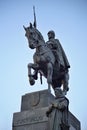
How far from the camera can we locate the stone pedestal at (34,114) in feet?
52.8

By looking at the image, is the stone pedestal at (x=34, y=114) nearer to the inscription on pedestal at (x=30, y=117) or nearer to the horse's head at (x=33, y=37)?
the inscription on pedestal at (x=30, y=117)

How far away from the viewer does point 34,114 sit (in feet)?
53.9

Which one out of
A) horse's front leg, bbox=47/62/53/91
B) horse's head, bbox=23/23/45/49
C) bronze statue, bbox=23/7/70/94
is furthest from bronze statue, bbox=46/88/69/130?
horse's head, bbox=23/23/45/49

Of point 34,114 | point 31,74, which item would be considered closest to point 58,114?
point 34,114

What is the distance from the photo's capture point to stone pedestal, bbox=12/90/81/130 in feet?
52.8

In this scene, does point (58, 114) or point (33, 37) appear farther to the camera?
point (33, 37)

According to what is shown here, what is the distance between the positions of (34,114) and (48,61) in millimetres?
2535

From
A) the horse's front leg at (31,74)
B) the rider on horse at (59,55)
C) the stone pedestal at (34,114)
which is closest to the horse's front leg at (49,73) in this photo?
the stone pedestal at (34,114)

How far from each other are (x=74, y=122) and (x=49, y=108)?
2.49 metres

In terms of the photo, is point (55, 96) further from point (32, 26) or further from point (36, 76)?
point (32, 26)

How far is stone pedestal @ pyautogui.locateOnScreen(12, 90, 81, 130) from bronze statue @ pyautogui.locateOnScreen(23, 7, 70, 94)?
0.65 m

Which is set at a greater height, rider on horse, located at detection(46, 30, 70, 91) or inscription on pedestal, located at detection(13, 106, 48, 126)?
rider on horse, located at detection(46, 30, 70, 91)

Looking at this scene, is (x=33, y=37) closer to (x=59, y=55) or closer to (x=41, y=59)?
(x=41, y=59)

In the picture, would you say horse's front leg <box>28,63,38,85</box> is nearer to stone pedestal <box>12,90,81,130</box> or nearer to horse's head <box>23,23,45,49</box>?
stone pedestal <box>12,90,81,130</box>
